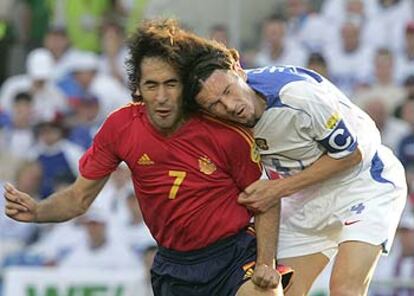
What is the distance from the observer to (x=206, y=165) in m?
7.50

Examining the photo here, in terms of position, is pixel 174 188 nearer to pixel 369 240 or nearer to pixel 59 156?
pixel 369 240

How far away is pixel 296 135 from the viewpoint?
7648 millimetres

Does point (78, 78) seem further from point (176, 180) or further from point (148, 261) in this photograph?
point (176, 180)

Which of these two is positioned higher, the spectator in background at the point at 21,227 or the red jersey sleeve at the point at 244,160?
the red jersey sleeve at the point at 244,160

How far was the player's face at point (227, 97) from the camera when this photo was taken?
7266 mm

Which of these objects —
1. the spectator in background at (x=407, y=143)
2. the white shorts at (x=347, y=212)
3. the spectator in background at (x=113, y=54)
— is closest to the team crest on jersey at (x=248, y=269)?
the white shorts at (x=347, y=212)

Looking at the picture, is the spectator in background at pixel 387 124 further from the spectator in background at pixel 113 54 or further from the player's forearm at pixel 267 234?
the player's forearm at pixel 267 234

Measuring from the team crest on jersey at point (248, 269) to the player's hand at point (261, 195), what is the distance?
0.27 metres

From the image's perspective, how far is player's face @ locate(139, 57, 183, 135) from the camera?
7.28m

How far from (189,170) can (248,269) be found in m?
0.58

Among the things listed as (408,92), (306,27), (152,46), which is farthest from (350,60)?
(152,46)

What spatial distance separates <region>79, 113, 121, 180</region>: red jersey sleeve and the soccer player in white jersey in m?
0.45

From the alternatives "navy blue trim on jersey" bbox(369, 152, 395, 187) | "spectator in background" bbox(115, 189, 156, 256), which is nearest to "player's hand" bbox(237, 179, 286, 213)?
"navy blue trim on jersey" bbox(369, 152, 395, 187)

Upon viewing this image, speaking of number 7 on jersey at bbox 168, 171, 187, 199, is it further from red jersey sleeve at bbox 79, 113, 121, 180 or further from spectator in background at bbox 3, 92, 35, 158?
spectator in background at bbox 3, 92, 35, 158
